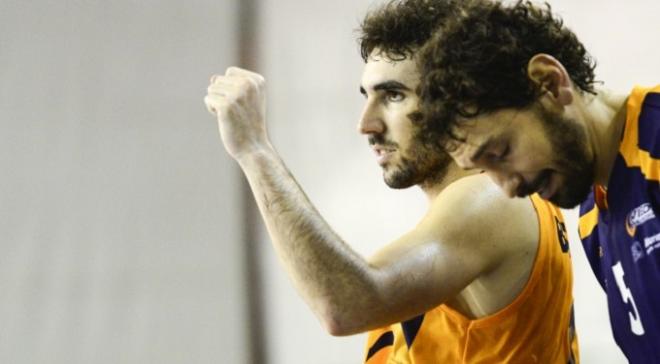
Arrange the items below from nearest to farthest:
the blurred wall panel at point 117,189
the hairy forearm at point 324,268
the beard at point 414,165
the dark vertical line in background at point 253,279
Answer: the hairy forearm at point 324,268 < the beard at point 414,165 < the blurred wall panel at point 117,189 < the dark vertical line in background at point 253,279

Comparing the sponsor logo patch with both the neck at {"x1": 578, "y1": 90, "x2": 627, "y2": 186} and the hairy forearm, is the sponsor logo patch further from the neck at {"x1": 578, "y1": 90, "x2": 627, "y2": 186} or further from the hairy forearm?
the hairy forearm

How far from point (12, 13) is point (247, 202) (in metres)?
0.70

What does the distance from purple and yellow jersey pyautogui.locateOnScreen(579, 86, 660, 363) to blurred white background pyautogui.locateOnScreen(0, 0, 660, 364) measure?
47.2 inches

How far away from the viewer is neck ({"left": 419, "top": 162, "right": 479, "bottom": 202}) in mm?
1407

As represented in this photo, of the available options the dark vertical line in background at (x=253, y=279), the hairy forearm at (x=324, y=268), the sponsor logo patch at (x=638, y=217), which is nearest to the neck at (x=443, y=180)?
the hairy forearm at (x=324, y=268)

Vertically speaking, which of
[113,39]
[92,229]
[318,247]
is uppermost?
[113,39]

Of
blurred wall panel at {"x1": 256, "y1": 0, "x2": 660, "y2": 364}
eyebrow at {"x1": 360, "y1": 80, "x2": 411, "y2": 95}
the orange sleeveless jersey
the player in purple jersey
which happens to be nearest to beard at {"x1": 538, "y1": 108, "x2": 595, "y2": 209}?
the player in purple jersey

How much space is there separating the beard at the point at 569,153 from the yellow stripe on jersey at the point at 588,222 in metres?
0.16

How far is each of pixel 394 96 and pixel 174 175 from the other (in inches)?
37.0

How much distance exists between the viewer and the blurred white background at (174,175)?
203cm

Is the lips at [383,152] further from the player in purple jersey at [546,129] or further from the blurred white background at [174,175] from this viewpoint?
the blurred white background at [174,175]

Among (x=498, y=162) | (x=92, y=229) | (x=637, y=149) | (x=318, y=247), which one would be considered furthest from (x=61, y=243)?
(x=637, y=149)

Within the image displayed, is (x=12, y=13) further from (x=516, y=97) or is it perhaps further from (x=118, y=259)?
(x=516, y=97)

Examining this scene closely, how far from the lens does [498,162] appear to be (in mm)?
1034
